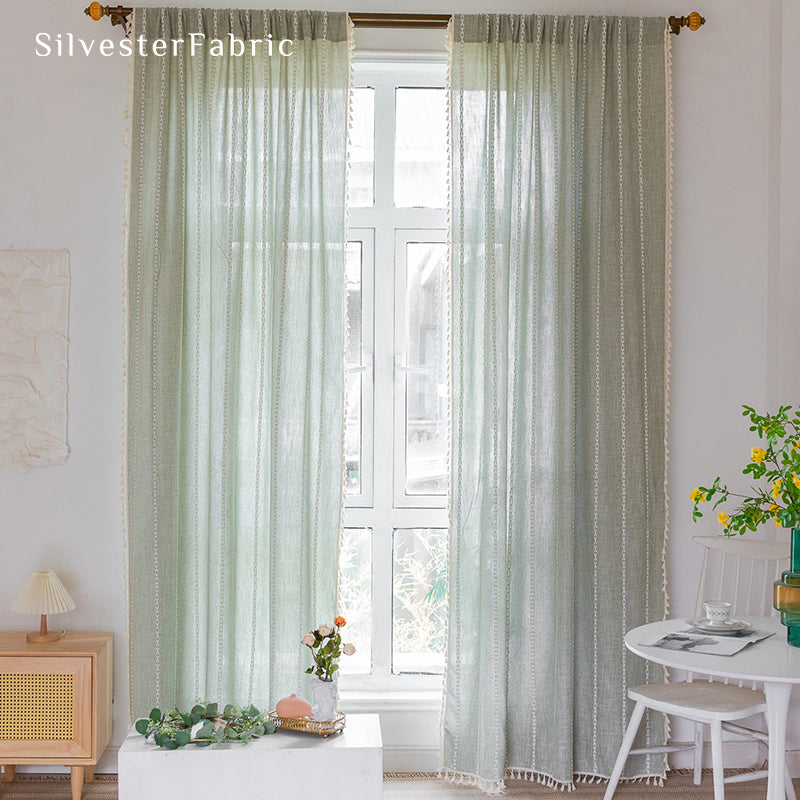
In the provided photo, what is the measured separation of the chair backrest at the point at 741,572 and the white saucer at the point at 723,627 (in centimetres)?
39

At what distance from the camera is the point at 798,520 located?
7.02ft

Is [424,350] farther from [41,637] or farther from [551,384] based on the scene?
[41,637]

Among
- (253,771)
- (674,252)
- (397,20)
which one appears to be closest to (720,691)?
(253,771)

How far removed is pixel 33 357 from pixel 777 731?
2522mm

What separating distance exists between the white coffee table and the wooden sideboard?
0.42 m

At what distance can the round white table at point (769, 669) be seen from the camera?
6.37 ft

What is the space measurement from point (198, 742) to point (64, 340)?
1.42 m

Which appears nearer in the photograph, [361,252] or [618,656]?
[618,656]

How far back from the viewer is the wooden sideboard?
104 inches

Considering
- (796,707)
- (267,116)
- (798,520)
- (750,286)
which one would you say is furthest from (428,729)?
(267,116)

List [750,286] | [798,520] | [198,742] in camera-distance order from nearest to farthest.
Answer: [798,520]
[198,742]
[750,286]

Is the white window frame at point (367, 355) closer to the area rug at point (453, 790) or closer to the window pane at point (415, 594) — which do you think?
the window pane at point (415, 594)

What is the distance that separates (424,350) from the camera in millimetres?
3078

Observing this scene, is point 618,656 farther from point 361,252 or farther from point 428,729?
point 361,252
